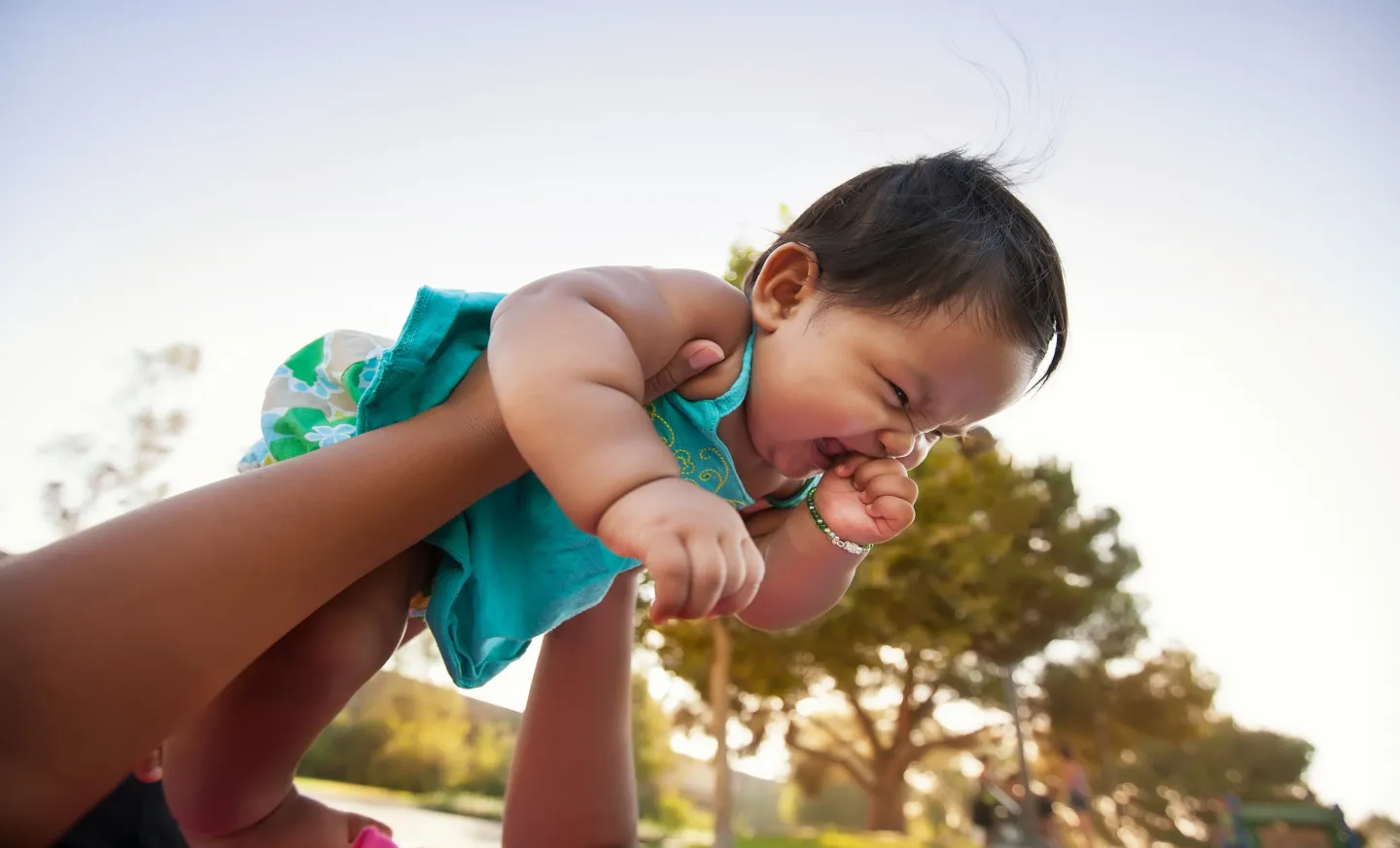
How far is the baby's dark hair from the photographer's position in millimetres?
1353

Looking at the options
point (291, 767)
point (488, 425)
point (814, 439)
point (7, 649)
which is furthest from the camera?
point (814, 439)

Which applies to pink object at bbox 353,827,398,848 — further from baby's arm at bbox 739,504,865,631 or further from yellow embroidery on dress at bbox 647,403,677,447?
baby's arm at bbox 739,504,865,631

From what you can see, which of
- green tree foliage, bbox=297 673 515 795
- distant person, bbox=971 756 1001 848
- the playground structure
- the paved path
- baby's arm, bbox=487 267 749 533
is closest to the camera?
baby's arm, bbox=487 267 749 533

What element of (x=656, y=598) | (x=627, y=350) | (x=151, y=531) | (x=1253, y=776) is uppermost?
(x=1253, y=776)

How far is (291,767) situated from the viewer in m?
1.20

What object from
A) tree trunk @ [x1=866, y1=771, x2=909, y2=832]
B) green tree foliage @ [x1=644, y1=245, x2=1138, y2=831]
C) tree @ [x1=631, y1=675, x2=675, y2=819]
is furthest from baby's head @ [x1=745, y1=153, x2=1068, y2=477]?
tree trunk @ [x1=866, y1=771, x2=909, y2=832]

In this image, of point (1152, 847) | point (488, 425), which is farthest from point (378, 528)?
point (1152, 847)

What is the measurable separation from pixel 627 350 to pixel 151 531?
555 mm

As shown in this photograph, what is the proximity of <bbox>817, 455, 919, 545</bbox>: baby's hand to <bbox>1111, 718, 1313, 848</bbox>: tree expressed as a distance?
2522cm

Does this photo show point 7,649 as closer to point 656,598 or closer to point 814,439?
point 656,598

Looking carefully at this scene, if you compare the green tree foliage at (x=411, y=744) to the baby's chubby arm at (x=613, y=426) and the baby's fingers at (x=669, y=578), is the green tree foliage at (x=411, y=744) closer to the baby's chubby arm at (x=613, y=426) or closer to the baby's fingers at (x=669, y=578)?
the baby's chubby arm at (x=613, y=426)

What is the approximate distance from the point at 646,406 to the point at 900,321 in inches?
17.2

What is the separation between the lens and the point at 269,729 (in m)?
1.12

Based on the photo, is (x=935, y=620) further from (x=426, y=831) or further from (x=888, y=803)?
(x=426, y=831)
